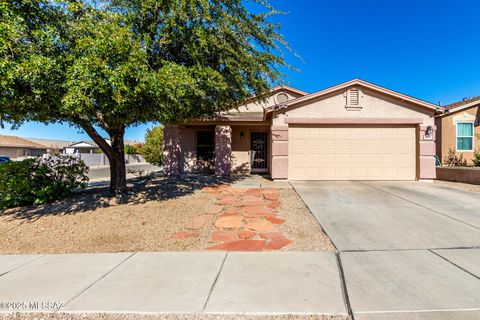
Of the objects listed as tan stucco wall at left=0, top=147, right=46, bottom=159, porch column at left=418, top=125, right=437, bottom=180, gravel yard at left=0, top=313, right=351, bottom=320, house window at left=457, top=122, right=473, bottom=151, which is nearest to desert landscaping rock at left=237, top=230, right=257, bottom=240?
gravel yard at left=0, top=313, right=351, bottom=320

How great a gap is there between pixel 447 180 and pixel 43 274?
14.8 meters

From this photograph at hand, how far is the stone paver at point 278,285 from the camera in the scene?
265 centimetres

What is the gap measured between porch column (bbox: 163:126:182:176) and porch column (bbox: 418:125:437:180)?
11.7 metres

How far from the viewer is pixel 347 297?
279 centimetres

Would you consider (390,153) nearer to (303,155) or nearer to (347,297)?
(303,155)

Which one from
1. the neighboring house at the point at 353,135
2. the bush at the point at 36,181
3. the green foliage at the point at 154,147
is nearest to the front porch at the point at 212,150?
the neighboring house at the point at 353,135

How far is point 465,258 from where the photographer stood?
145 inches

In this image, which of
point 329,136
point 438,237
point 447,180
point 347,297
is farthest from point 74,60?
point 447,180

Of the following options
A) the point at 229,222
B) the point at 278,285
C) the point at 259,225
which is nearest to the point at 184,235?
the point at 229,222

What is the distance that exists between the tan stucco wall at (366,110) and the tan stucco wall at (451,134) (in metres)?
4.74

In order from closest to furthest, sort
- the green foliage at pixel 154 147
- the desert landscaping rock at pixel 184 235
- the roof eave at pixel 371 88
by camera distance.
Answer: the desert landscaping rock at pixel 184 235 → the roof eave at pixel 371 88 → the green foliage at pixel 154 147

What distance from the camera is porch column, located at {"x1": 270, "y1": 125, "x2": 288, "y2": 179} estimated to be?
1078 centimetres

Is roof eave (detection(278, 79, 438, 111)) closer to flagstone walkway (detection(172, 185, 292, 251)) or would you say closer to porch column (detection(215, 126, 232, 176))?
porch column (detection(215, 126, 232, 176))

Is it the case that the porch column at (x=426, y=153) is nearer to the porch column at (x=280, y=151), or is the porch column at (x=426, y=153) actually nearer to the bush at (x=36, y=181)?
the porch column at (x=280, y=151)
